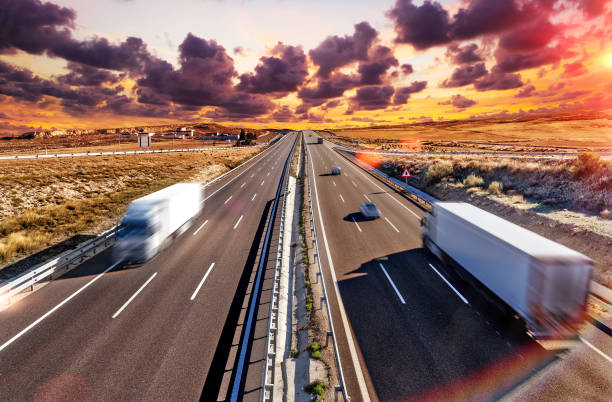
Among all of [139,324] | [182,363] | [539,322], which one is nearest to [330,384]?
[182,363]

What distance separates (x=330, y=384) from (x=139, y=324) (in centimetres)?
709

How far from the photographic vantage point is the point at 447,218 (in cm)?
1270

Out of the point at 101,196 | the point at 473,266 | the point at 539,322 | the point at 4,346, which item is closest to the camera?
the point at 539,322

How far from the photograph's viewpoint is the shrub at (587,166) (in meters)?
22.2

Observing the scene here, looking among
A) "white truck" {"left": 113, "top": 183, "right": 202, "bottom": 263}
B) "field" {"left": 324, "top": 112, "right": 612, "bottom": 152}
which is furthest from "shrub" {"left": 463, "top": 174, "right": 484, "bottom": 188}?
"field" {"left": 324, "top": 112, "right": 612, "bottom": 152}

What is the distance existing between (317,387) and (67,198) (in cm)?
3289

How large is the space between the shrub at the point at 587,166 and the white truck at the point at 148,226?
3121 centimetres

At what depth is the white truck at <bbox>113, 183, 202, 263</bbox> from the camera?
1352cm

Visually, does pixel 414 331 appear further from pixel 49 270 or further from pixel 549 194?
pixel 549 194

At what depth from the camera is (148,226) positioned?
13672 mm

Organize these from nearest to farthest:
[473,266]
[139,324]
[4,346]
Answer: [4,346], [139,324], [473,266]

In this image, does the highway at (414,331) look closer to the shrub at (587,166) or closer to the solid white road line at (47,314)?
the solid white road line at (47,314)

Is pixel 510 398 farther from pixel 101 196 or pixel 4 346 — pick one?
pixel 101 196

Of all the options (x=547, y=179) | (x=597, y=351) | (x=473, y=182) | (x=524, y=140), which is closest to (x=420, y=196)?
(x=473, y=182)
